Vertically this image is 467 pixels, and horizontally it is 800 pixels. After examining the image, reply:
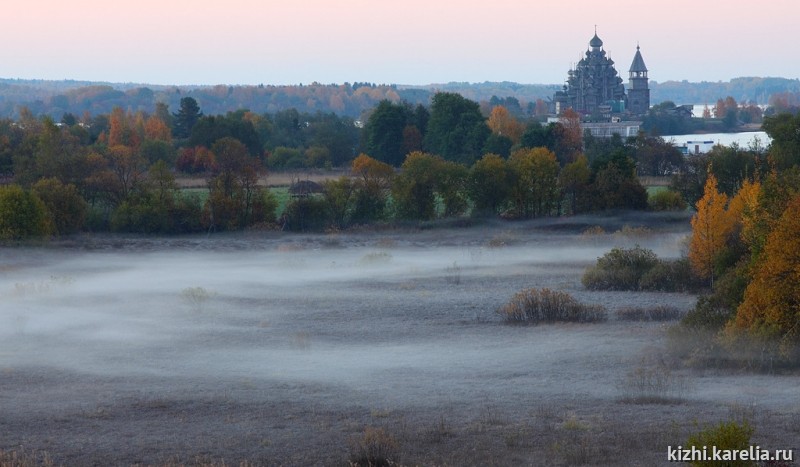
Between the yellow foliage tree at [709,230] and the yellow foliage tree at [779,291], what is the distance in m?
8.94

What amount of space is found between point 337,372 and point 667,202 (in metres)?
33.4

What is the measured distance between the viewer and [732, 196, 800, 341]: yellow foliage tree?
2050 cm

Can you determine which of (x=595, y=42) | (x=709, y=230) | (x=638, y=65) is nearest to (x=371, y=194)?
(x=709, y=230)

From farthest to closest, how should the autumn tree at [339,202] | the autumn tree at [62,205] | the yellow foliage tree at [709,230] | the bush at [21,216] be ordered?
the autumn tree at [339,202] < the autumn tree at [62,205] < the bush at [21,216] < the yellow foliage tree at [709,230]

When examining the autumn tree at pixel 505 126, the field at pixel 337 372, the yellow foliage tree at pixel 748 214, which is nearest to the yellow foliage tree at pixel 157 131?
the autumn tree at pixel 505 126

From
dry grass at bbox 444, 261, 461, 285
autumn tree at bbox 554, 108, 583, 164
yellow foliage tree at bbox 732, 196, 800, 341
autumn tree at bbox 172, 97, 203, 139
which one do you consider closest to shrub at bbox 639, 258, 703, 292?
dry grass at bbox 444, 261, 461, 285

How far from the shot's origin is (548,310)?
2698 cm

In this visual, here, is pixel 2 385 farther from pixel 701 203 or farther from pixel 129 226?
pixel 129 226

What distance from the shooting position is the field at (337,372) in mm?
15289

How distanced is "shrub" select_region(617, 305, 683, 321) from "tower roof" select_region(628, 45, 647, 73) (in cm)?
11951

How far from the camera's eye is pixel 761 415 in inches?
637

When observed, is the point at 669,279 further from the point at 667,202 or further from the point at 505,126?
the point at 505,126

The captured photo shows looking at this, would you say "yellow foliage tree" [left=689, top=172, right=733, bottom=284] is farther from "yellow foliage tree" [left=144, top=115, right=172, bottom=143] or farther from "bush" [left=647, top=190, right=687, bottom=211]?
"yellow foliage tree" [left=144, top=115, right=172, bottom=143]

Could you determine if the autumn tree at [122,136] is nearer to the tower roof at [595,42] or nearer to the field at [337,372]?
the field at [337,372]
